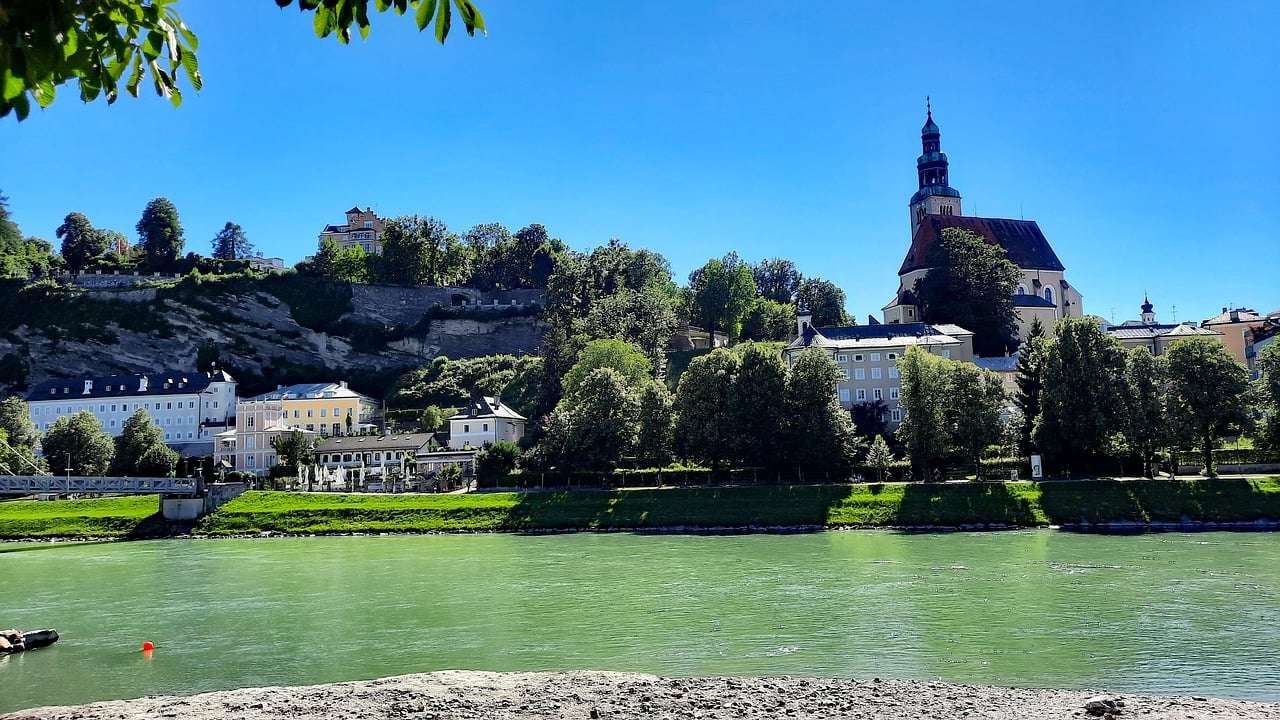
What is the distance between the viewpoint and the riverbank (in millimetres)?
45125

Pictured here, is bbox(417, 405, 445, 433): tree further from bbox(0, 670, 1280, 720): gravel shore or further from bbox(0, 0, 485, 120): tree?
bbox(0, 0, 485, 120): tree

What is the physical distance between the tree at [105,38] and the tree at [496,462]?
194 ft

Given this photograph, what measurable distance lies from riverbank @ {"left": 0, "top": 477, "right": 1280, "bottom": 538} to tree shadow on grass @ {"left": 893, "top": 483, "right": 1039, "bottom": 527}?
0.05 m

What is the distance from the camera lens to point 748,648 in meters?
19.7

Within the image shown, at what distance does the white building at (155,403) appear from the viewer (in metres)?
91.6

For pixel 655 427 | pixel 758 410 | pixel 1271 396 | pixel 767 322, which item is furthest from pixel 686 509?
pixel 767 322

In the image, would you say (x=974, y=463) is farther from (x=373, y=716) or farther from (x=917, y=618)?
(x=373, y=716)

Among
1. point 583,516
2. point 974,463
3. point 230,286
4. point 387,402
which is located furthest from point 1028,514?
point 230,286

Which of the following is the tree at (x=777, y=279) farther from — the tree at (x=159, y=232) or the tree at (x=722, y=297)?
the tree at (x=159, y=232)

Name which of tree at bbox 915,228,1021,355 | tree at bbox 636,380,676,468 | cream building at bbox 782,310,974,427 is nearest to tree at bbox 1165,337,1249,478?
cream building at bbox 782,310,974,427

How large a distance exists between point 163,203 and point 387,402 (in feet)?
165

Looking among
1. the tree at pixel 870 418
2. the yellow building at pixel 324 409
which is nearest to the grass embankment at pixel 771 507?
the tree at pixel 870 418

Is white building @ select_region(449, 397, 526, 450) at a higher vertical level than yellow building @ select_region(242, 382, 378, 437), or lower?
lower

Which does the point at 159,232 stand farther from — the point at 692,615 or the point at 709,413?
the point at 692,615
